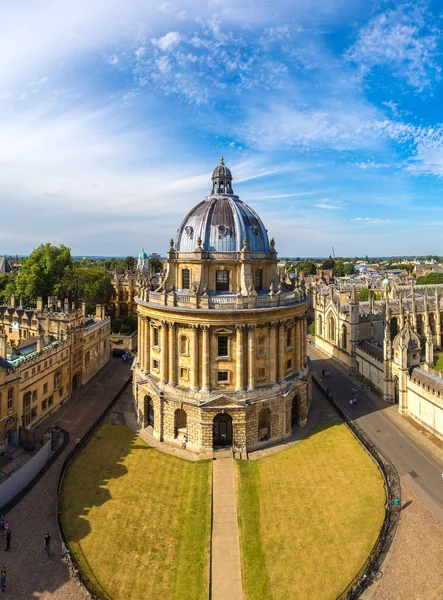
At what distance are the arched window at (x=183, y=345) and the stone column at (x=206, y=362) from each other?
229 centimetres

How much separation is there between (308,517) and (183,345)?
18.8 meters

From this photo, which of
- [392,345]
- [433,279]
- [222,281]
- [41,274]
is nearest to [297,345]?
[222,281]

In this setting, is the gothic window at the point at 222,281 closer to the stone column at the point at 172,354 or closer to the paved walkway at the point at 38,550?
the stone column at the point at 172,354

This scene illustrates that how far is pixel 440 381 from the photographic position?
4044 centimetres

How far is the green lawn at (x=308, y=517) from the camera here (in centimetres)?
2352

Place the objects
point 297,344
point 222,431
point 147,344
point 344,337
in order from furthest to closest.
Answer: point 344,337, point 297,344, point 147,344, point 222,431

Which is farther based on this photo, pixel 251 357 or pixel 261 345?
pixel 261 345

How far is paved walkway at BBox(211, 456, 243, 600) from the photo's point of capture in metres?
23.2

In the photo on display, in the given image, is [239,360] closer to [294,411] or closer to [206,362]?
[206,362]

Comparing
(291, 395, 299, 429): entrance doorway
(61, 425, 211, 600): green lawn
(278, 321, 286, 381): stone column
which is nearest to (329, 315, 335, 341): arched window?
(291, 395, 299, 429): entrance doorway

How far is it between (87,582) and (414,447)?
30.7 m

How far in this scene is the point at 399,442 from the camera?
3872cm

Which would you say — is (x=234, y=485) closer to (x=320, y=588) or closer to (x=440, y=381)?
(x=320, y=588)

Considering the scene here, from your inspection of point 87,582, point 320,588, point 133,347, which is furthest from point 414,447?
point 133,347
